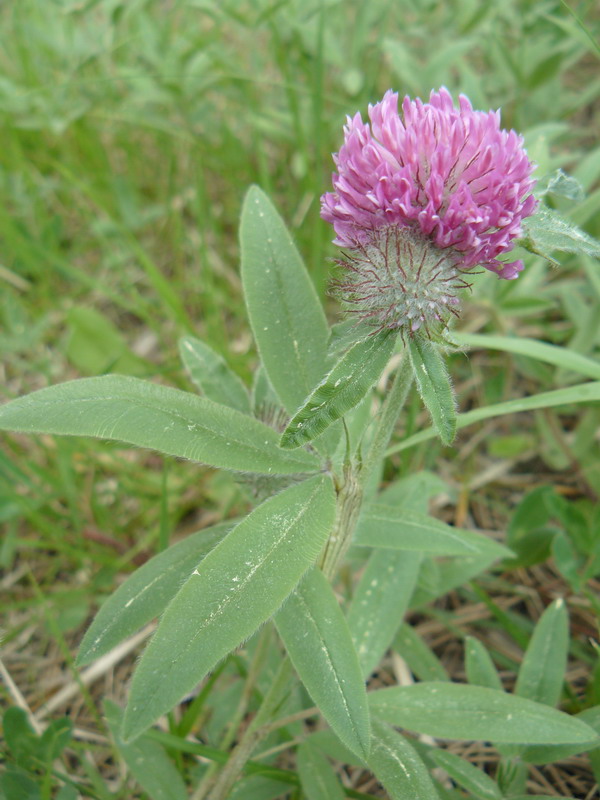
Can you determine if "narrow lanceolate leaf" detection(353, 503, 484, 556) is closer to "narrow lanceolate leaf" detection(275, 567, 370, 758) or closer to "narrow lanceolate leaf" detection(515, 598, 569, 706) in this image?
"narrow lanceolate leaf" detection(275, 567, 370, 758)

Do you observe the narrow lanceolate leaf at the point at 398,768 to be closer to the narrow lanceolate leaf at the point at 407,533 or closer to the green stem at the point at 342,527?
the green stem at the point at 342,527

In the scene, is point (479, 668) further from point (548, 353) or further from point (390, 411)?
point (548, 353)

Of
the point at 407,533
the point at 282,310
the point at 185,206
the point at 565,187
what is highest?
the point at 185,206

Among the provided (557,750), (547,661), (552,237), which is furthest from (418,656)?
(552,237)

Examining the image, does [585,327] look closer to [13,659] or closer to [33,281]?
→ [13,659]

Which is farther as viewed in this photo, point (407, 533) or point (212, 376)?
point (212, 376)

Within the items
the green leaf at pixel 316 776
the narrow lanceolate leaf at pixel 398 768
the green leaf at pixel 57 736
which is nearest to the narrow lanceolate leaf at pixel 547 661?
the narrow lanceolate leaf at pixel 398 768

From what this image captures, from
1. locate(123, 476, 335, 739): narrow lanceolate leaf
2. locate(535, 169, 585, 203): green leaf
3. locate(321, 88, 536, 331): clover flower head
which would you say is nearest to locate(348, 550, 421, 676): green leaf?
locate(123, 476, 335, 739): narrow lanceolate leaf
